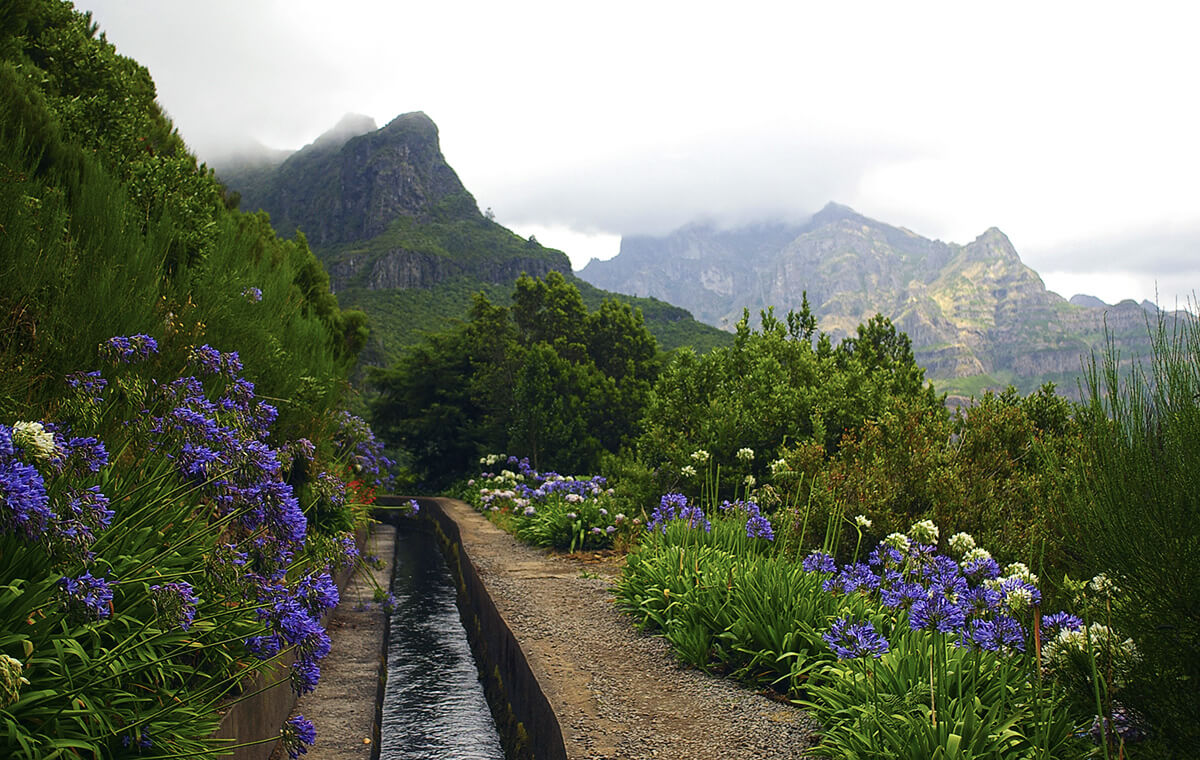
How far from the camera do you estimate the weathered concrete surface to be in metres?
4.64

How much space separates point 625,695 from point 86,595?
3066mm

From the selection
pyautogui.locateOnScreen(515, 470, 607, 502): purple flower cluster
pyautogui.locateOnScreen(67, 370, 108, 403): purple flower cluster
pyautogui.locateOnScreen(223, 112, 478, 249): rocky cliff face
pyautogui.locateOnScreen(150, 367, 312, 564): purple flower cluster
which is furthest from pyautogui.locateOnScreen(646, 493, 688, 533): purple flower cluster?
pyautogui.locateOnScreen(223, 112, 478, 249): rocky cliff face

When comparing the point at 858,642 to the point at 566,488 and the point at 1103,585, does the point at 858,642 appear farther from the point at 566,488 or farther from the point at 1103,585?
the point at 566,488

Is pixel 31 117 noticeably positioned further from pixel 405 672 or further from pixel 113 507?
pixel 405 672

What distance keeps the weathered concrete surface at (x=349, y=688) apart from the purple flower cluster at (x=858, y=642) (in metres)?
2.97

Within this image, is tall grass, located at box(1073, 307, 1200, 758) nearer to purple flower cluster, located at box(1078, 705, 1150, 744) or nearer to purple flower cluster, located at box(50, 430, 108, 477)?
purple flower cluster, located at box(1078, 705, 1150, 744)

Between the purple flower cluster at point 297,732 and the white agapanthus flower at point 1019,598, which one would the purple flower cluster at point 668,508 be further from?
the purple flower cluster at point 297,732

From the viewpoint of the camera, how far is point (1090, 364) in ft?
8.64

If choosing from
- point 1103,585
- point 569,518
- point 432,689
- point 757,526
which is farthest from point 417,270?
point 1103,585

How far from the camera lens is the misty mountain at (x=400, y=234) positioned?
57219 millimetres

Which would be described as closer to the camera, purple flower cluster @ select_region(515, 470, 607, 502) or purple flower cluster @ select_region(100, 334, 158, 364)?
purple flower cluster @ select_region(100, 334, 158, 364)

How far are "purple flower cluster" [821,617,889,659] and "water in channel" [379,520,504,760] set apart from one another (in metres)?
2.72

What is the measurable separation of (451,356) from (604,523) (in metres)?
17.4

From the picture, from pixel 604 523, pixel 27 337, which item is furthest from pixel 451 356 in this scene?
pixel 27 337
